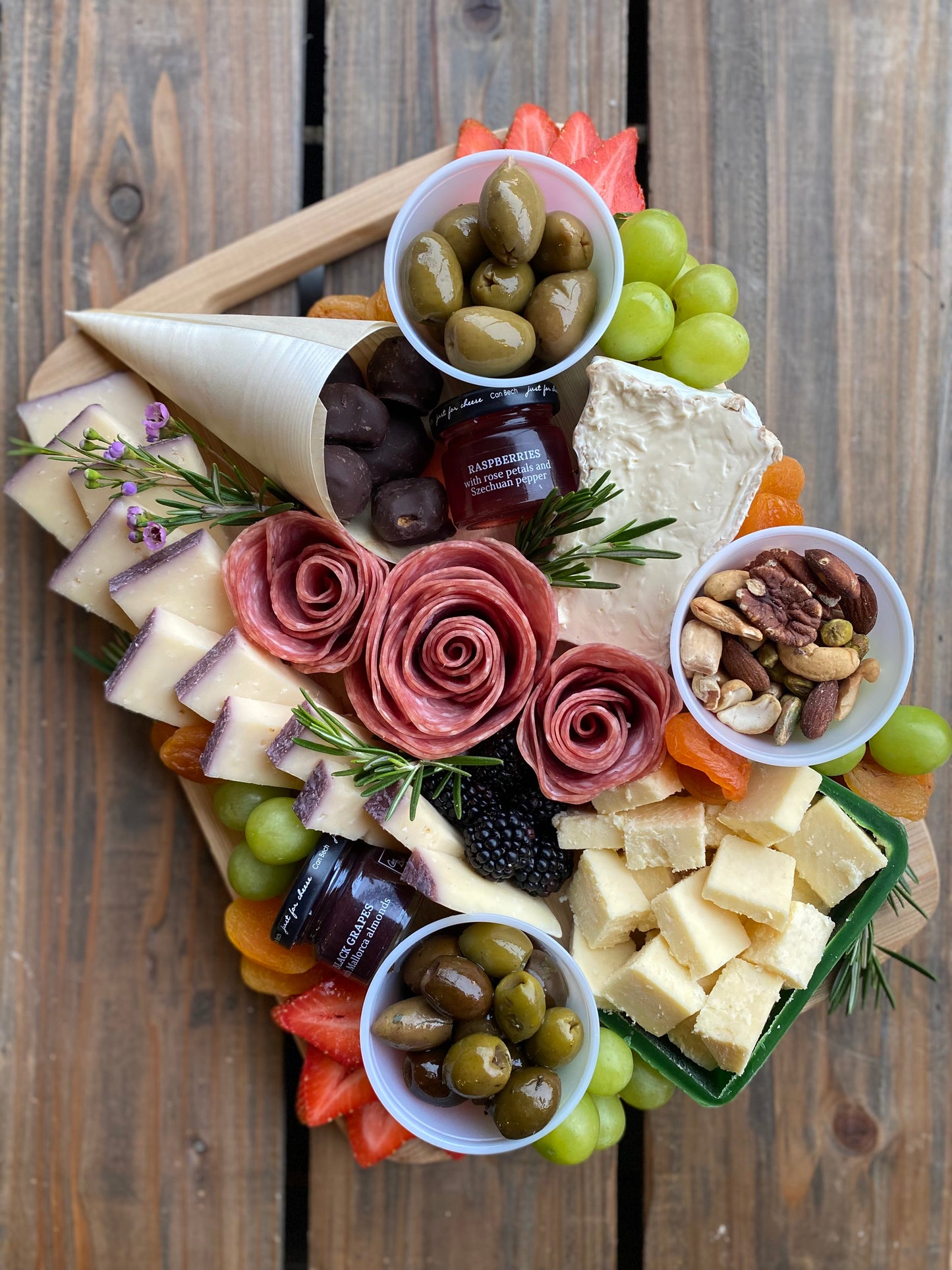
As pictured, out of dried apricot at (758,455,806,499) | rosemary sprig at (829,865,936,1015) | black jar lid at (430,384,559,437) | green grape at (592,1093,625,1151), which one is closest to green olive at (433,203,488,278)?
black jar lid at (430,384,559,437)

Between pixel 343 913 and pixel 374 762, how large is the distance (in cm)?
17

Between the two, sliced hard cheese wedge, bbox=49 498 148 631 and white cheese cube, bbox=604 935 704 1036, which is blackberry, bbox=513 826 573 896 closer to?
white cheese cube, bbox=604 935 704 1036

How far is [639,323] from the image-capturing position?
0.89 meters

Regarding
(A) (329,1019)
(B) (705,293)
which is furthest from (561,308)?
(A) (329,1019)

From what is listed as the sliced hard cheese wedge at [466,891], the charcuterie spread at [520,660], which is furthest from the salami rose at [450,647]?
the sliced hard cheese wedge at [466,891]

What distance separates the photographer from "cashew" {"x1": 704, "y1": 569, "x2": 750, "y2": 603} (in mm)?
846

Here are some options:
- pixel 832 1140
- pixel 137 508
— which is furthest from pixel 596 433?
pixel 832 1140

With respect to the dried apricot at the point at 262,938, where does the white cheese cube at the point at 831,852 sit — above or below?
above

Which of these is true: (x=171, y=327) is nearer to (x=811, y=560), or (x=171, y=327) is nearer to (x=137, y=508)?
(x=137, y=508)

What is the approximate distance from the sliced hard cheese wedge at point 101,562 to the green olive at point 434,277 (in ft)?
1.28

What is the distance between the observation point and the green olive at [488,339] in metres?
0.82

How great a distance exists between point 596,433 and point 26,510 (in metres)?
0.69

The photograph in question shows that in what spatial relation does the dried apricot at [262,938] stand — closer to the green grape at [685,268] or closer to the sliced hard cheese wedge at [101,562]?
the sliced hard cheese wedge at [101,562]

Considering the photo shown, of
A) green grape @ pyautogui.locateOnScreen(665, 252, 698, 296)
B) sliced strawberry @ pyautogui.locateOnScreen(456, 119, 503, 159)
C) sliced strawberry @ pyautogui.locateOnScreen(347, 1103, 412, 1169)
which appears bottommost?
sliced strawberry @ pyautogui.locateOnScreen(347, 1103, 412, 1169)
